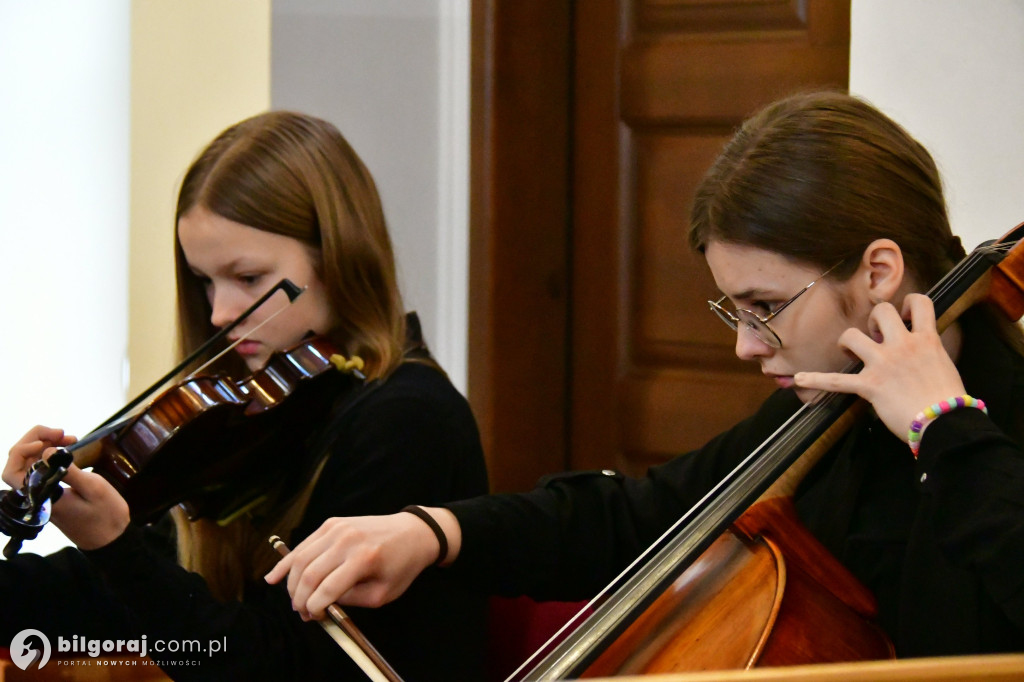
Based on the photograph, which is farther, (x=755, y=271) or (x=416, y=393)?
(x=416, y=393)

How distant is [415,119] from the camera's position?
6.56 feet

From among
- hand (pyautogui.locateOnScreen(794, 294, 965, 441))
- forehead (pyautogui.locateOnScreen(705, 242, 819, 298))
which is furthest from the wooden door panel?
hand (pyautogui.locateOnScreen(794, 294, 965, 441))

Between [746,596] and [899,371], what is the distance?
0.20m

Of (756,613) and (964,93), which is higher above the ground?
(964,93)

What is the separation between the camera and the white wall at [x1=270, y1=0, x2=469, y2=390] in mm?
1959

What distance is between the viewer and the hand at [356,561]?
0.76 m

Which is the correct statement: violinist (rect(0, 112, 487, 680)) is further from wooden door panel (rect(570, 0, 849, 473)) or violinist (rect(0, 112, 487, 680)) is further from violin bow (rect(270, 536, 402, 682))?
wooden door panel (rect(570, 0, 849, 473))

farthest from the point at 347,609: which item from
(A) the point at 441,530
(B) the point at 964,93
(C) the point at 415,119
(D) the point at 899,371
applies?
(C) the point at 415,119

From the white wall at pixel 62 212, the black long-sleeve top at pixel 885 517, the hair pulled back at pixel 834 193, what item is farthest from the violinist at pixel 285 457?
the white wall at pixel 62 212

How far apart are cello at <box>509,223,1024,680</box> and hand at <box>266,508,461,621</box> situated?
12cm

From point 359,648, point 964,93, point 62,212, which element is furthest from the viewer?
point 62,212

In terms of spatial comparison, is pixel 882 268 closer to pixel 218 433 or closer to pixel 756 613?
pixel 756 613

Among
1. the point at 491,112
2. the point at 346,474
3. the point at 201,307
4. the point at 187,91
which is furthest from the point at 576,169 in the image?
the point at 346,474

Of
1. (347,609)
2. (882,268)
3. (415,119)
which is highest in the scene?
(415,119)
